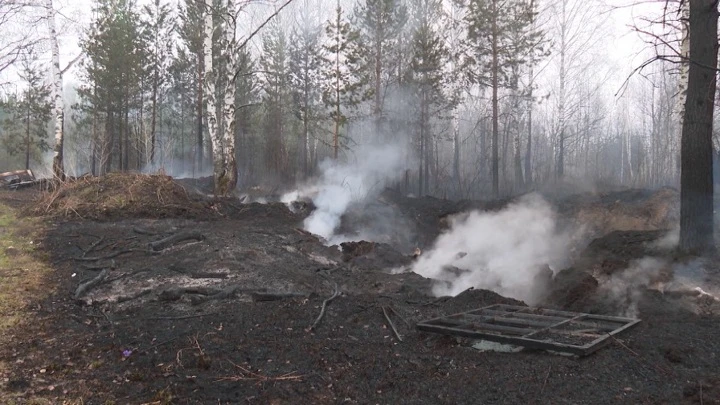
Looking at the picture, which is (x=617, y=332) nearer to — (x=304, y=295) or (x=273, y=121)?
(x=304, y=295)

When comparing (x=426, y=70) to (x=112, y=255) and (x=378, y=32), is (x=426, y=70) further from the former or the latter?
(x=112, y=255)

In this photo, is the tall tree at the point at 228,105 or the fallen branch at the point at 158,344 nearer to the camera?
the fallen branch at the point at 158,344

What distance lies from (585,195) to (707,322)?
10.5 meters

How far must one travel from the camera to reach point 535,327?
5.27 m

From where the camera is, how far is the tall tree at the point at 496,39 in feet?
68.8

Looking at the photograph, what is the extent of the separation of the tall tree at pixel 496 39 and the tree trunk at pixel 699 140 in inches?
527

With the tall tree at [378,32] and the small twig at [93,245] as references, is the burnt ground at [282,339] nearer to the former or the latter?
the small twig at [93,245]

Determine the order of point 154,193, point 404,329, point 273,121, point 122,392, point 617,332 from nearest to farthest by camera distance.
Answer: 1. point 122,392
2. point 617,332
3. point 404,329
4. point 154,193
5. point 273,121

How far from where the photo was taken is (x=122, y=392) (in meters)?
3.47

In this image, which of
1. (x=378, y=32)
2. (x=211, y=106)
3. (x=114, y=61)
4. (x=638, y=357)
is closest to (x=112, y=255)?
(x=211, y=106)

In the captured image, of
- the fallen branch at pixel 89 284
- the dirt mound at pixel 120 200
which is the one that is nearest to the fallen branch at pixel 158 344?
the fallen branch at pixel 89 284

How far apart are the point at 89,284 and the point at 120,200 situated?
520 cm

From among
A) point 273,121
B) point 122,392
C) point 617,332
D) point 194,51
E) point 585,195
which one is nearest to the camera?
point 122,392

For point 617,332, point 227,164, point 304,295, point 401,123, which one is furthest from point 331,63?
point 617,332
